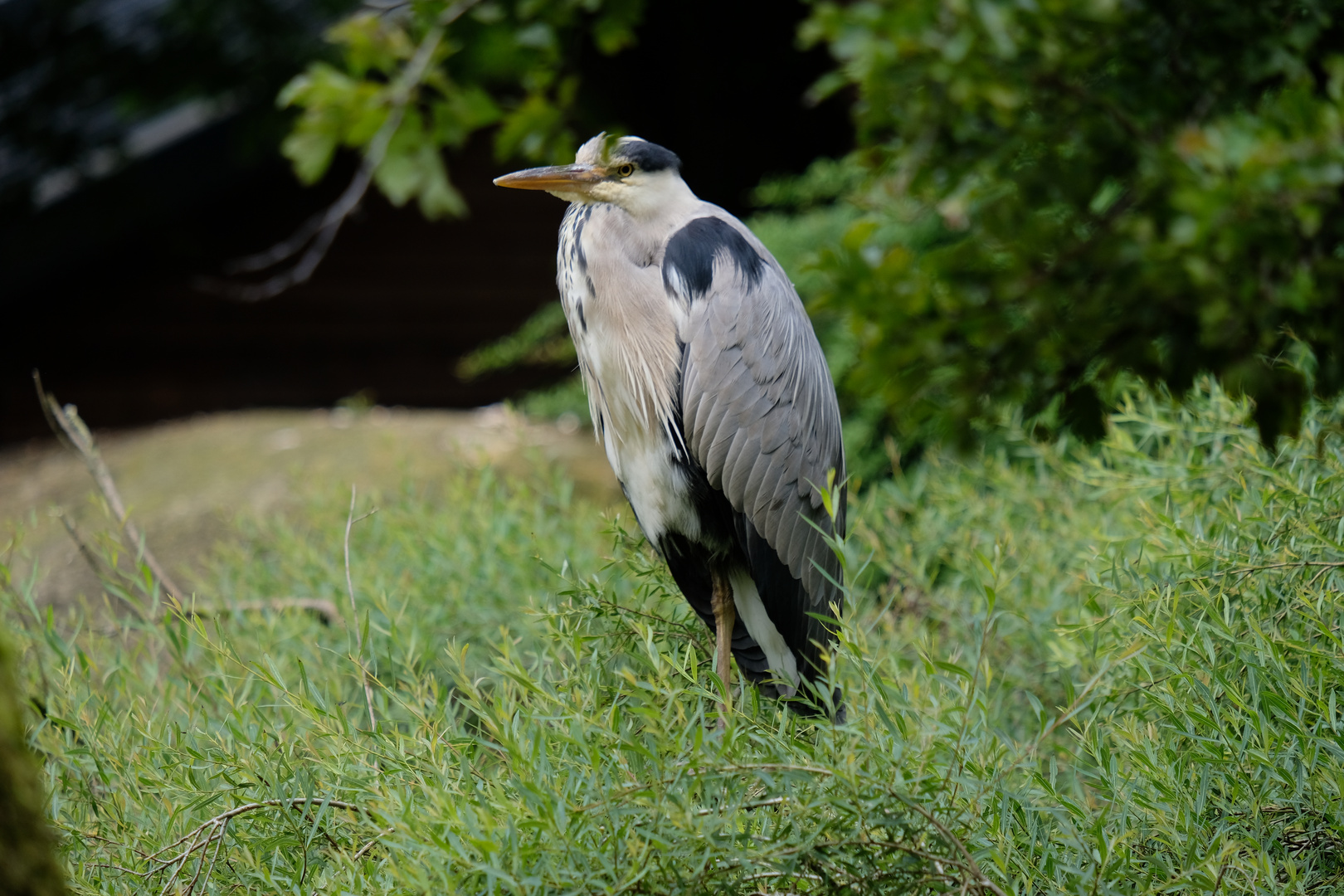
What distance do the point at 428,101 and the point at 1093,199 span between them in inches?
85.4

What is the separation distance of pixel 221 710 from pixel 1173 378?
68.4 inches

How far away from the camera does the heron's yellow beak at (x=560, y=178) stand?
1994 millimetres

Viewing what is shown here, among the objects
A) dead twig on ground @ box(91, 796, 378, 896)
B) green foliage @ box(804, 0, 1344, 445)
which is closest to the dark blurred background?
green foliage @ box(804, 0, 1344, 445)

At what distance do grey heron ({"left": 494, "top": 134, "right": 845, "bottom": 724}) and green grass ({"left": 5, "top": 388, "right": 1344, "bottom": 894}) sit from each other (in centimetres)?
15

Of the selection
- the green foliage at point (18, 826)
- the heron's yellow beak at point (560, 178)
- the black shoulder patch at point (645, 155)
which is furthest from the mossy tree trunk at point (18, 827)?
the black shoulder patch at point (645, 155)

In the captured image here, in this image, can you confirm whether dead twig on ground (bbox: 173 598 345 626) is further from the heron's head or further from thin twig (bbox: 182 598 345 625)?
the heron's head

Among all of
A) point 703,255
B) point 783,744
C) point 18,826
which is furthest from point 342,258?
point 18,826

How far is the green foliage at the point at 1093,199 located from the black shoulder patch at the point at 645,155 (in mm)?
400

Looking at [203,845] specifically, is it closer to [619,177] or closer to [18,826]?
[18,826]

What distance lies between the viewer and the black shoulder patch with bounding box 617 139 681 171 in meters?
2.06

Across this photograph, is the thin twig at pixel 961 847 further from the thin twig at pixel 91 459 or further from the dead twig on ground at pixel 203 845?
the thin twig at pixel 91 459

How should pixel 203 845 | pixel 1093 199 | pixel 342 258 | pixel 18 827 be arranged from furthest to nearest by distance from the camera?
pixel 342 258, pixel 1093 199, pixel 203 845, pixel 18 827

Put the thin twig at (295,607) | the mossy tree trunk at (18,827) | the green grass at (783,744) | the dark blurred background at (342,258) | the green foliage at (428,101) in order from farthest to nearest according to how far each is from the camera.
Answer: the dark blurred background at (342,258) → the green foliage at (428,101) → the thin twig at (295,607) → the green grass at (783,744) → the mossy tree trunk at (18,827)

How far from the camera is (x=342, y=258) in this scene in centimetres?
655
